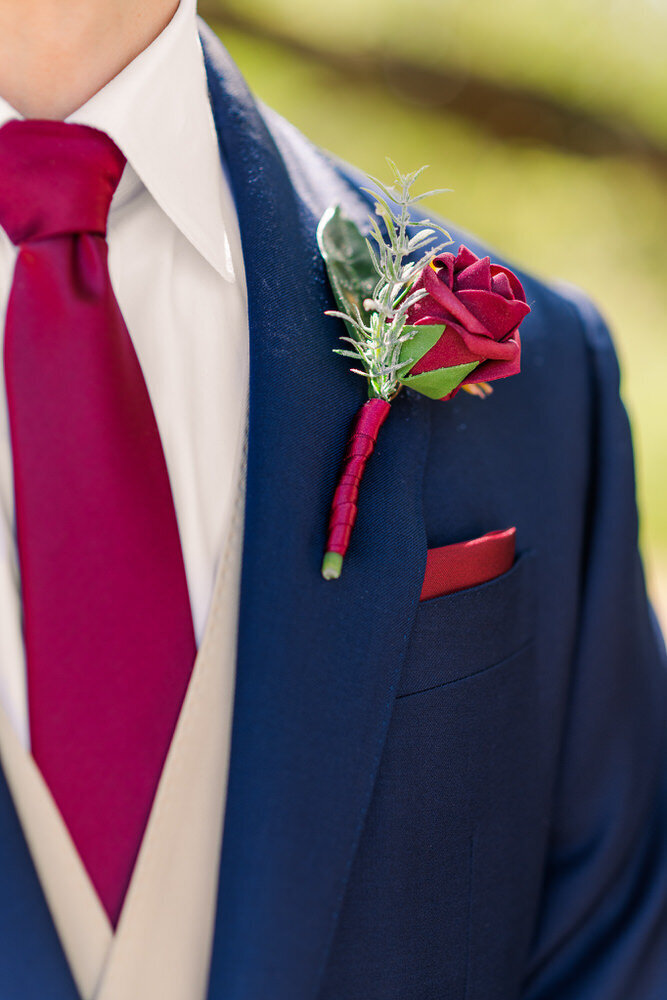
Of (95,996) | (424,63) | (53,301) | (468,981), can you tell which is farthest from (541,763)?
(424,63)

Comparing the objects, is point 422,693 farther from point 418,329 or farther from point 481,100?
point 481,100

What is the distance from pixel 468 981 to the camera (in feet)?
2.47

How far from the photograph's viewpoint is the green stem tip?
0.65m

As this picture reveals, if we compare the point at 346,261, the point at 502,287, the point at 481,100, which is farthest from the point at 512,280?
the point at 481,100

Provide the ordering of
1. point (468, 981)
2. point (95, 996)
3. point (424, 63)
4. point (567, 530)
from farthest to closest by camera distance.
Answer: point (424, 63)
point (567, 530)
point (468, 981)
point (95, 996)

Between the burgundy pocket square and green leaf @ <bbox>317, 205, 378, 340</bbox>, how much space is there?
0.66 ft

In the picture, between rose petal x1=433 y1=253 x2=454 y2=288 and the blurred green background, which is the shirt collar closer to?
rose petal x1=433 y1=253 x2=454 y2=288

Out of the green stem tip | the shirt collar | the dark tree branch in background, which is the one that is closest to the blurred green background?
the dark tree branch in background

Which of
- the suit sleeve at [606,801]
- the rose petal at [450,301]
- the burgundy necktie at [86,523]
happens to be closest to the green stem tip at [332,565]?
the burgundy necktie at [86,523]

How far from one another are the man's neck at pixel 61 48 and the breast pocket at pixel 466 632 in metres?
0.48

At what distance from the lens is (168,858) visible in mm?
604

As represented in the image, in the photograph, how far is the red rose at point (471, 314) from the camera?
0.69 meters

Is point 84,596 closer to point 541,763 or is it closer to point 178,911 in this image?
point 178,911

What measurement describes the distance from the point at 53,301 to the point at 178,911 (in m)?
0.44
